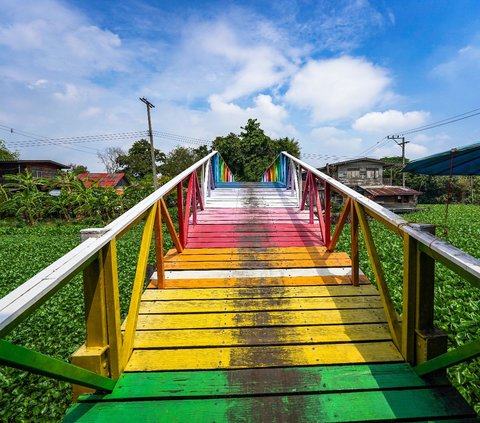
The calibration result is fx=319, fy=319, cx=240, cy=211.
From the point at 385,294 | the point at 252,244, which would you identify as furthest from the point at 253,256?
the point at 385,294

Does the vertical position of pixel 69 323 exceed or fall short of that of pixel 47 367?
it falls short

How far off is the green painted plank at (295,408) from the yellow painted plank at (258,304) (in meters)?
0.82

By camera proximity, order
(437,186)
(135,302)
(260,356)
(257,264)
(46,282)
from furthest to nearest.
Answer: (437,186), (257,264), (135,302), (260,356), (46,282)

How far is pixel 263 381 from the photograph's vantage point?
1.74 meters

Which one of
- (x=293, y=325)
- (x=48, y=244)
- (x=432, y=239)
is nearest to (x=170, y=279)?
(x=293, y=325)

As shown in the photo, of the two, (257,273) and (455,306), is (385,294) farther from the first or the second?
(455,306)

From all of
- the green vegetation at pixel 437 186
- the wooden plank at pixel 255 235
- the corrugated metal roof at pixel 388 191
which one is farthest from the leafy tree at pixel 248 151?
the wooden plank at pixel 255 235

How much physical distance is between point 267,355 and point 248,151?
3040 cm

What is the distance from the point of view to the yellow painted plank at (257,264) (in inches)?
125

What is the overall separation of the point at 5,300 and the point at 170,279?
193 cm

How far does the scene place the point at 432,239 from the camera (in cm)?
159

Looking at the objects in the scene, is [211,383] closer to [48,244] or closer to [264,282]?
[264,282]

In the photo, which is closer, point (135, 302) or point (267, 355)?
point (267, 355)

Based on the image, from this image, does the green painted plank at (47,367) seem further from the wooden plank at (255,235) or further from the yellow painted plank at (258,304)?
the wooden plank at (255,235)
